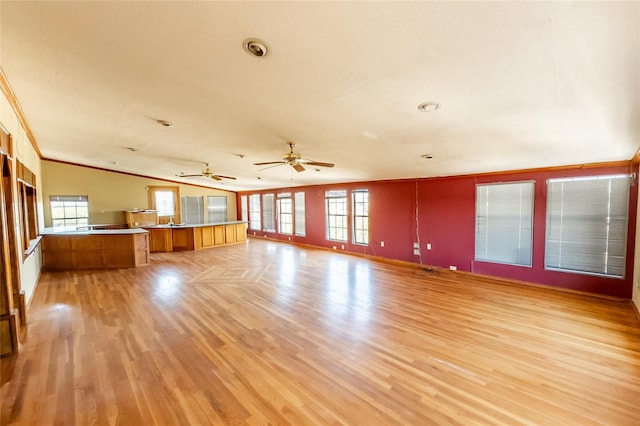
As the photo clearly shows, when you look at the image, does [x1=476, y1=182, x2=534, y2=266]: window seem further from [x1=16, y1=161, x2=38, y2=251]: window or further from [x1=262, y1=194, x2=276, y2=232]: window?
[x1=16, y1=161, x2=38, y2=251]: window

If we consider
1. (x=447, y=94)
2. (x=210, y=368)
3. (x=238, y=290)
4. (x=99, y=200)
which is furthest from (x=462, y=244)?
(x=99, y=200)

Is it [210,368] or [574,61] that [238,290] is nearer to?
[210,368]

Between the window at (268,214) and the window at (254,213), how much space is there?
373 mm

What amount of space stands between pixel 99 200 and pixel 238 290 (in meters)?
7.48

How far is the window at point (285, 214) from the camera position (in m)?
9.93

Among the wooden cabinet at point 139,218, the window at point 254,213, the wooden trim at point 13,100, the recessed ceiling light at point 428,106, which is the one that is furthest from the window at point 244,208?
the recessed ceiling light at point 428,106

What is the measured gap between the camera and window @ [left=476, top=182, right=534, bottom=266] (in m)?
4.72

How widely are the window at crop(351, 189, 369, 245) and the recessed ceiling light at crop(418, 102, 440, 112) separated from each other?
15.9 ft

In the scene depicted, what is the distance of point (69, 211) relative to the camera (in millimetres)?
7996

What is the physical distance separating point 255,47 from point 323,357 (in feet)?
9.11

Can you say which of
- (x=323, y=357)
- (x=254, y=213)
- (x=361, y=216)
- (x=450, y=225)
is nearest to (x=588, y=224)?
(x=450, y=225)

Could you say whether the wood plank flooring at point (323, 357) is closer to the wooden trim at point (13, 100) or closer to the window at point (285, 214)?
the wooden trim at point (13, 100)

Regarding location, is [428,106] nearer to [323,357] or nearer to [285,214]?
[323,357]

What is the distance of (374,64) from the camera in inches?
72.5
